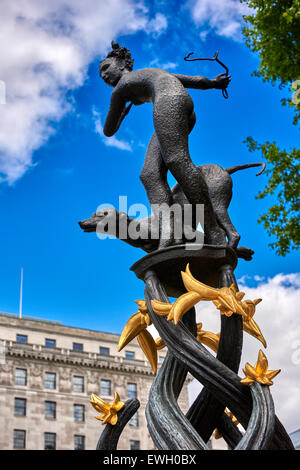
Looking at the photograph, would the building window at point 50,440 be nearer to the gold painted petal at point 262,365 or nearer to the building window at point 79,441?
the building window at point 79,441

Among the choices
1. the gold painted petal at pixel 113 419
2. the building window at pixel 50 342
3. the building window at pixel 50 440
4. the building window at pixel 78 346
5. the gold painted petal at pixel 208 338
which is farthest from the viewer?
the building window at pixel 78 346

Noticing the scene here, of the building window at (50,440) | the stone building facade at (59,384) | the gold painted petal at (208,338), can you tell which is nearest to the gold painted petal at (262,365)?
the gold painted petal at (208,338)

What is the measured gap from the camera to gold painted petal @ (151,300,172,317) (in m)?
3.70

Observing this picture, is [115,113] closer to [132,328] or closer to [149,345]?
[132,328]

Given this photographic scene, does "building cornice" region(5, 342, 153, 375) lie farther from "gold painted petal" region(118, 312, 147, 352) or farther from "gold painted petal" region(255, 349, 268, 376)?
"gold painted petal" region(255, 349, 268, 376)

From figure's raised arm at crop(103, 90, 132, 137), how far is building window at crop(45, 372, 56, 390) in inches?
1602

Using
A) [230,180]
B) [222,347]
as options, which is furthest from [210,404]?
[230,180]

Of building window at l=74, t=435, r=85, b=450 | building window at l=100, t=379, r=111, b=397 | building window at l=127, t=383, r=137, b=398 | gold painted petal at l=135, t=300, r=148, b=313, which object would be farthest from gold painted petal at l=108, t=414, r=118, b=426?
building window at l=127, t=383, r=137, b=398

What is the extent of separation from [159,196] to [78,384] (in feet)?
138

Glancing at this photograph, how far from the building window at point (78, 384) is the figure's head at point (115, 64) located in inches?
1635

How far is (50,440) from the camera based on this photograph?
39.8 meters

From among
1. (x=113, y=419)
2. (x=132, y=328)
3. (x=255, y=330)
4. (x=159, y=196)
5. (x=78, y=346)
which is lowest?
(x=113, y=419)

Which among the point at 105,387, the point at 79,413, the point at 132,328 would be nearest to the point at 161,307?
the point at 132,328

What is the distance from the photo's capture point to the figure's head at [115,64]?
5152mm
